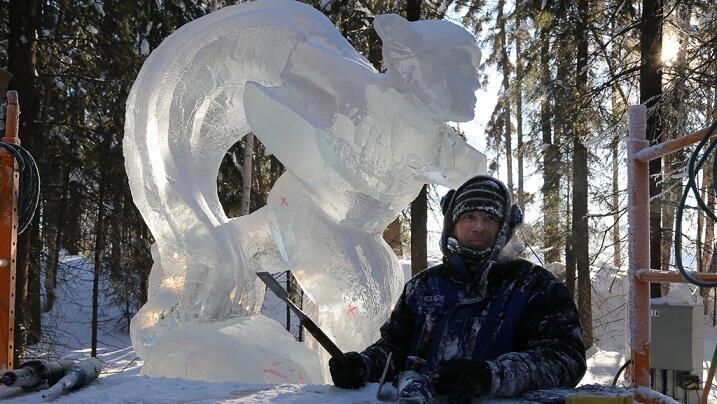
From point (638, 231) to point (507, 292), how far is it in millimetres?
1035

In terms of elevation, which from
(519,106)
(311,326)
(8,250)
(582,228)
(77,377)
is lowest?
(77,377)

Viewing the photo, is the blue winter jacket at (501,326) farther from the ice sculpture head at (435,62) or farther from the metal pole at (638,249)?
the ice sculpture head at (435,62)

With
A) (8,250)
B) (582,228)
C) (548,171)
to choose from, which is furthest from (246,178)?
(8,250)

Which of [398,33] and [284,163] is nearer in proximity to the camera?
[398,33]

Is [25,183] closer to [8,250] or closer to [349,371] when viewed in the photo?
[8,250]

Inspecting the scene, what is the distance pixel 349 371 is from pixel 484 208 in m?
0.71

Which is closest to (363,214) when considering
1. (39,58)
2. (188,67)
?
(188,67)

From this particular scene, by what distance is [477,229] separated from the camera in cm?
215

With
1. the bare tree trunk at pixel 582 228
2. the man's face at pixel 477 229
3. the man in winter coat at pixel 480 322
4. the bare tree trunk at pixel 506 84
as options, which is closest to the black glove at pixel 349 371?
the man in winter coat at pixel 480 322

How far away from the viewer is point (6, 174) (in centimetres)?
333

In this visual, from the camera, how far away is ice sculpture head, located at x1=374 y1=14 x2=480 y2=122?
3.83 metres

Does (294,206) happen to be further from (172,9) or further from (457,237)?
(172,9)

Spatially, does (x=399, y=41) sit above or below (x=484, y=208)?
above

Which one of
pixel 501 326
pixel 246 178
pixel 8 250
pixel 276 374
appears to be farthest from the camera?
pixel 246 178
